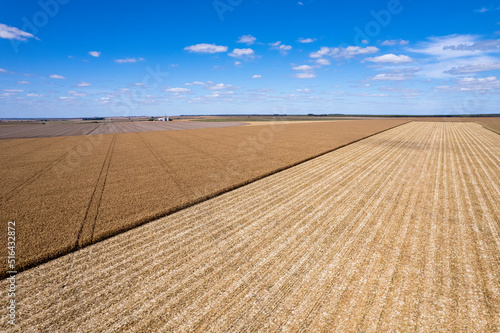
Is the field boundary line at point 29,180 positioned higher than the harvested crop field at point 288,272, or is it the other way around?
the field boundary line at point 29,180

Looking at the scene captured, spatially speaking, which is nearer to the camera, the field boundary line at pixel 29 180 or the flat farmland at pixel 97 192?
the flat farmland at pixel 97 192

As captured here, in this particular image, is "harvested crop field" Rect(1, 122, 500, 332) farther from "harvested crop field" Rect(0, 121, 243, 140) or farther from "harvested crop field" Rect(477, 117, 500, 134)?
"harvested crop field" Rect(0, 121, 243, 140)

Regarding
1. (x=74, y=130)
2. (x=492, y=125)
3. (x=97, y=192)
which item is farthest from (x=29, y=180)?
(x=492, y=125)

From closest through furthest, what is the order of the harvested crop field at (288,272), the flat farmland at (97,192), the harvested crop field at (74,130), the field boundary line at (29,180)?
1. the harvested crop field at (288,272)
2. the flat farmland at (97,192)
3. the field boundary line at (29,180)
4. the harvested crop field at (74,130)

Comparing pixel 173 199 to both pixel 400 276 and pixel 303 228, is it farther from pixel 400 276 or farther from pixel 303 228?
pixel 400 276

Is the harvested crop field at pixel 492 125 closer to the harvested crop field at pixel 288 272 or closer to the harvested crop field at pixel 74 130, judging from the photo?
the harvested crop field at pixel 288 272

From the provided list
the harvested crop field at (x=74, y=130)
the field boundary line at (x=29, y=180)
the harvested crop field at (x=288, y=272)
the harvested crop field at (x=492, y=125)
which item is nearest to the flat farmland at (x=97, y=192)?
the field boundary line at (x=29, y=180)

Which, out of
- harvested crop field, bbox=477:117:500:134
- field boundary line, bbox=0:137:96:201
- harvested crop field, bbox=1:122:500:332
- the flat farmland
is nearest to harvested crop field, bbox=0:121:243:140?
the flat farmland

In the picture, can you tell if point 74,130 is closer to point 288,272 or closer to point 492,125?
point 288,272

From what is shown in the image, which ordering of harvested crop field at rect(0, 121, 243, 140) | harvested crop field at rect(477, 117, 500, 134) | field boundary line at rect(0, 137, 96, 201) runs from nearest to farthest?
1. field boundary line at rect(0, 137, 96, 201)
2. harvested crop field at rect(477, 117, 500, 134)
3. harvested crop field at rect(0, 121, 243, 140)
